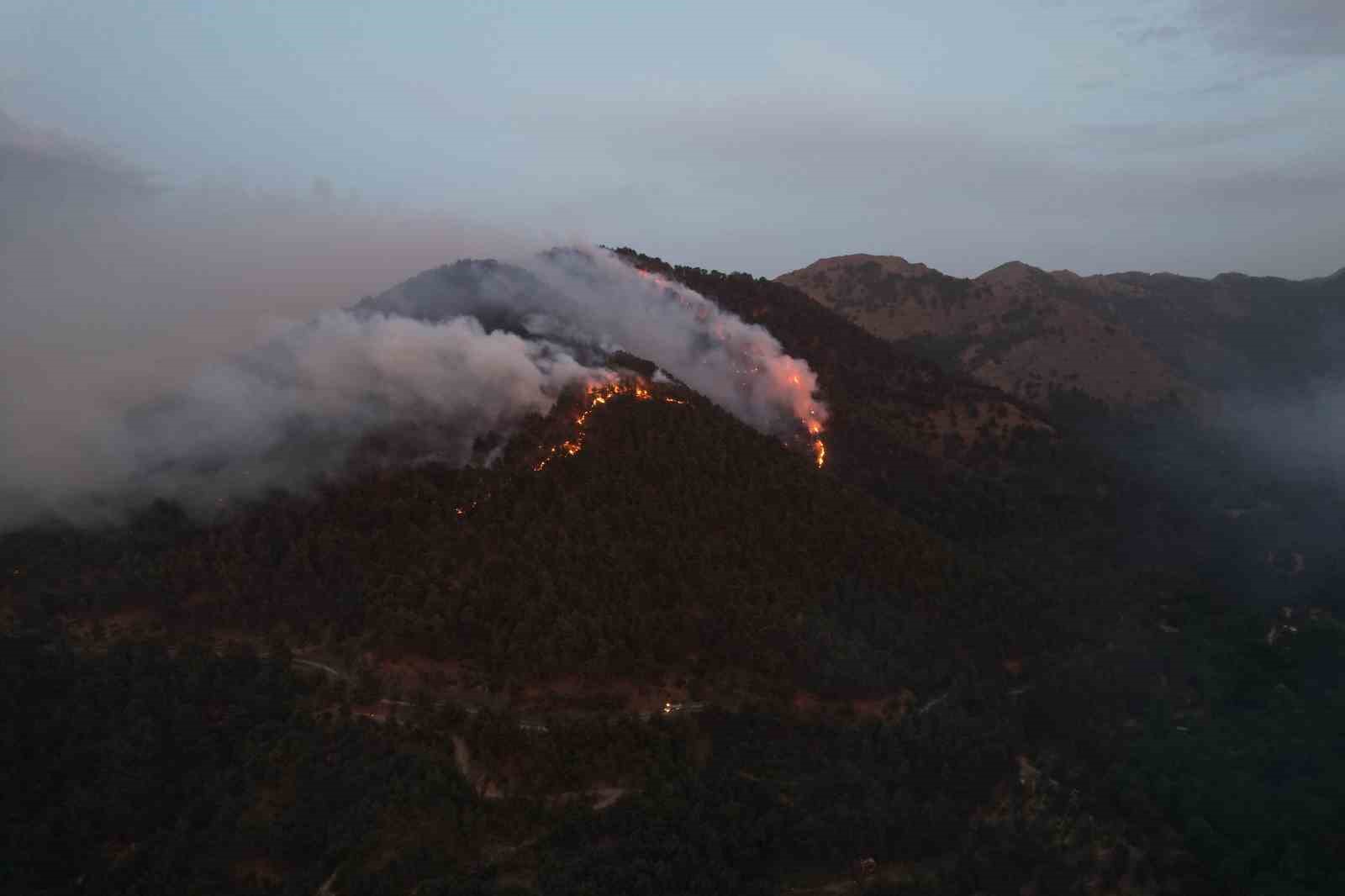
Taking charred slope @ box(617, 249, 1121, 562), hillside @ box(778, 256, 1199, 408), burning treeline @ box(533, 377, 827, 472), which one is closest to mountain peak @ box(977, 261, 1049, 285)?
hillside @ box(778, 256, 1199, 408)

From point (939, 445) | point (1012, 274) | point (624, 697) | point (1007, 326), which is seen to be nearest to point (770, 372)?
point (939, 445)

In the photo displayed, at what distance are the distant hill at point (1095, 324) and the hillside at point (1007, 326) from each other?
166 millimetres

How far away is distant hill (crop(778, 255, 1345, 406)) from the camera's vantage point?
4166 inches

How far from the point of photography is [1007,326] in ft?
386

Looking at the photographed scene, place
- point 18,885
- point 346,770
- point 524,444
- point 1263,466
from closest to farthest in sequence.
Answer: point 18,885 < point 346,770 < point 524,444 < point 1263,466

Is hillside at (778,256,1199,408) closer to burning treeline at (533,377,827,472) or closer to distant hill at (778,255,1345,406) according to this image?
distant hill at (778,255,1345,406)

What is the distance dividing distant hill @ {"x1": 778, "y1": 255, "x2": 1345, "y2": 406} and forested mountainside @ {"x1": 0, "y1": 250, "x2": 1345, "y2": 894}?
54.8m

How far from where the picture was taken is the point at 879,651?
42.3 m

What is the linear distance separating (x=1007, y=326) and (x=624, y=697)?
302 feet

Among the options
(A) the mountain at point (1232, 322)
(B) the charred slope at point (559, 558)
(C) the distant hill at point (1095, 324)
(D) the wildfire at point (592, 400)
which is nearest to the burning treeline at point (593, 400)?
(D) the wildfire at point (592, 400)

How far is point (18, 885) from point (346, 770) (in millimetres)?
9991

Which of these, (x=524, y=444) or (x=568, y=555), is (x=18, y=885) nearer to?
(x=568, y=555)

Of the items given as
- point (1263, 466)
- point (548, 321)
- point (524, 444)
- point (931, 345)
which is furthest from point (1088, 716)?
point (931, 345)

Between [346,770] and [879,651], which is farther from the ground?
[879,651]
